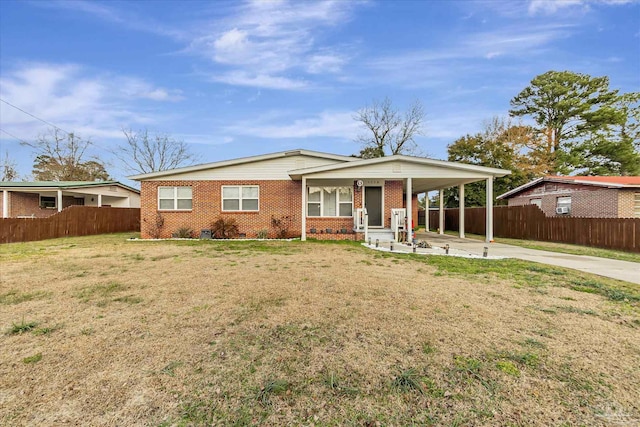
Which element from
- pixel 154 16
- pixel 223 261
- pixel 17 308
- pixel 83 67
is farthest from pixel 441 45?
pixel 83 67

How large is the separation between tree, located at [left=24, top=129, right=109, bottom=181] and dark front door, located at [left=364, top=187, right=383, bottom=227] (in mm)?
34223

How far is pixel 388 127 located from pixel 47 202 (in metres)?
30.2

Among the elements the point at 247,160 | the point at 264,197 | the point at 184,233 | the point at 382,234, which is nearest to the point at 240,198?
the point at 264,197

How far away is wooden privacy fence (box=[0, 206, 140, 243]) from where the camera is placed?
13141 millimetres

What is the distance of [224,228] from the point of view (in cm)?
1402

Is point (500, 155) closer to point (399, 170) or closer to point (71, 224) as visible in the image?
point (399, 170)

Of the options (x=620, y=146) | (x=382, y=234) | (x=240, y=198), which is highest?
(x=620, y=146)

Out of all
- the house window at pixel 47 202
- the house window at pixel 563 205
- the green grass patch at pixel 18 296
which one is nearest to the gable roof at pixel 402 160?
the house window at pixel 563 205

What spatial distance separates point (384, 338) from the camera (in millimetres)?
3125

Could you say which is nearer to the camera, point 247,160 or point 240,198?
point 247,160

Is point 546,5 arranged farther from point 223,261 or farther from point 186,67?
point 186,67

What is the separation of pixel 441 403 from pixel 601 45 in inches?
837

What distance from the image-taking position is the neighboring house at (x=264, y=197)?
45.1 feet

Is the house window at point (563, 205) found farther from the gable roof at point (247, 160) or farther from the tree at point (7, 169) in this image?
the tree at point (7, 169)
